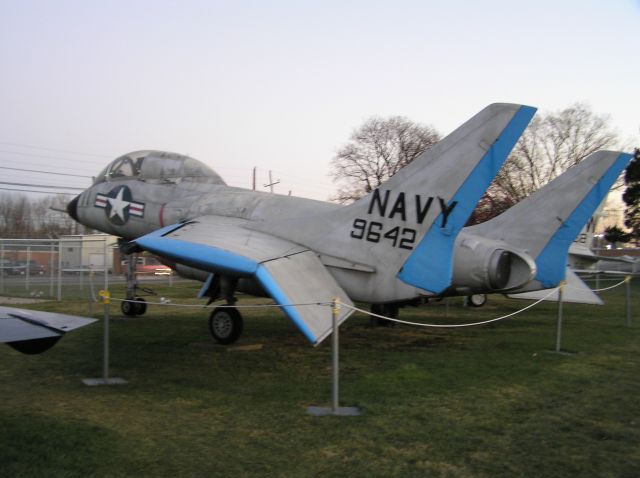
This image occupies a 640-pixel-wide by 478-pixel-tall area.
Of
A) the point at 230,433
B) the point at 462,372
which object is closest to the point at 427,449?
the point at 230,433

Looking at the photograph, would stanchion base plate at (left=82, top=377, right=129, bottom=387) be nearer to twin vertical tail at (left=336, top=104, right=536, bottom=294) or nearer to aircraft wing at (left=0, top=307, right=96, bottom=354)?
aircraft wing at (left=0, top=307, right=96, bottom=354)

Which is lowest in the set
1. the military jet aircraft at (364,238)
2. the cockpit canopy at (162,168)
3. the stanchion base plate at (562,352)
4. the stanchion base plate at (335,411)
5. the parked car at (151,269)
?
the parked car at (151,269)

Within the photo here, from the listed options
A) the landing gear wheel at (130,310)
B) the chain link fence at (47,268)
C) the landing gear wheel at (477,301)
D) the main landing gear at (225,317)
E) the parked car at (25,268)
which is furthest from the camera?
the parked car at (25,268)

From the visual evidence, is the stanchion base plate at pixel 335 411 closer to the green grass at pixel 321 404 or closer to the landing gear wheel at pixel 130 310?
the green grass at pixel 321 404

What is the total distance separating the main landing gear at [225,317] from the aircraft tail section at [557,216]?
212 inches

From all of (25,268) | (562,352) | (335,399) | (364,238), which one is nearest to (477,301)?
(562,352)

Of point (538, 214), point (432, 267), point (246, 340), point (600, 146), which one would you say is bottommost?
point (246, 340)

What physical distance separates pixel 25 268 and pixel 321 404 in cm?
1987

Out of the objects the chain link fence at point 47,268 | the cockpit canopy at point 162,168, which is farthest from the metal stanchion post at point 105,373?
the chain link fence at point 47,268

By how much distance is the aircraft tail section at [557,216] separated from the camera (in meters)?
11.0

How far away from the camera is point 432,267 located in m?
7.90

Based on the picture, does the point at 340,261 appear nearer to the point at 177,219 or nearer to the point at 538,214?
the point at 177,219

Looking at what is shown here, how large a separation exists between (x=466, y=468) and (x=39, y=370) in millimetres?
5783

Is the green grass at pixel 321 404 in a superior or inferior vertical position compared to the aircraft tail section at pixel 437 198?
inferior
